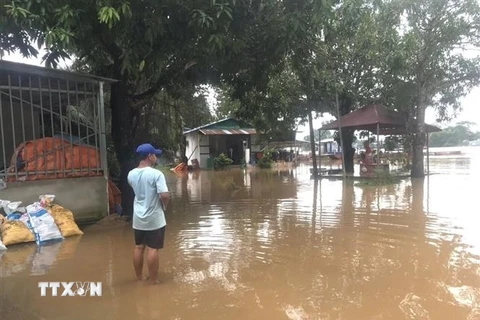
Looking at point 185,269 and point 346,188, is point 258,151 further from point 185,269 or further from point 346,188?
point 185,269

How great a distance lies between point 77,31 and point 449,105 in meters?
17.7

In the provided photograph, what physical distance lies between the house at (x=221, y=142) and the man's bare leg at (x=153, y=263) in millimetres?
24595

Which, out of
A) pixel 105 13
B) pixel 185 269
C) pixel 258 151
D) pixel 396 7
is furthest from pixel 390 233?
pixel 258 151

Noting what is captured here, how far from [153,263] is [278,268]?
1.62m

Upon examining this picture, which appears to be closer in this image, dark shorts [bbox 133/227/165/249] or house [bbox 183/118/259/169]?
dark shorts [bbox 133/227/165/249]

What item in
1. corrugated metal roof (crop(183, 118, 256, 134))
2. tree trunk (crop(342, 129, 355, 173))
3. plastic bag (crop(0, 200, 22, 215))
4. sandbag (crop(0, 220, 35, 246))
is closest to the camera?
sandbag (crop(0, 220, 35, 246))

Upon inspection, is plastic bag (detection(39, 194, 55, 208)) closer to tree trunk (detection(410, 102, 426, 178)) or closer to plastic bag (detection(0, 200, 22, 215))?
plastic bag (detection(0, 200, 22, 215))

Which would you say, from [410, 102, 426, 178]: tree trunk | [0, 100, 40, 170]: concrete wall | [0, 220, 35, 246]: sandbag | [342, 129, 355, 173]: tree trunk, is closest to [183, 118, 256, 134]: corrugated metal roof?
[342, 129, 355, 173]: tree trunk

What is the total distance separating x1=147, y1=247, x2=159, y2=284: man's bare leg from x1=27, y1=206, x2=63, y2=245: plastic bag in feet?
10.1

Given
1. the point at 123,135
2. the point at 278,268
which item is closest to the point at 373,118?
the point at 123,135

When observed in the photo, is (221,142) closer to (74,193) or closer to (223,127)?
(223,127)

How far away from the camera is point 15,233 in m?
6.95

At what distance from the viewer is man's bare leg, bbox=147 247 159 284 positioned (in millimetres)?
4887

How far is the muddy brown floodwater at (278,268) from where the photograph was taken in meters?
4.23
